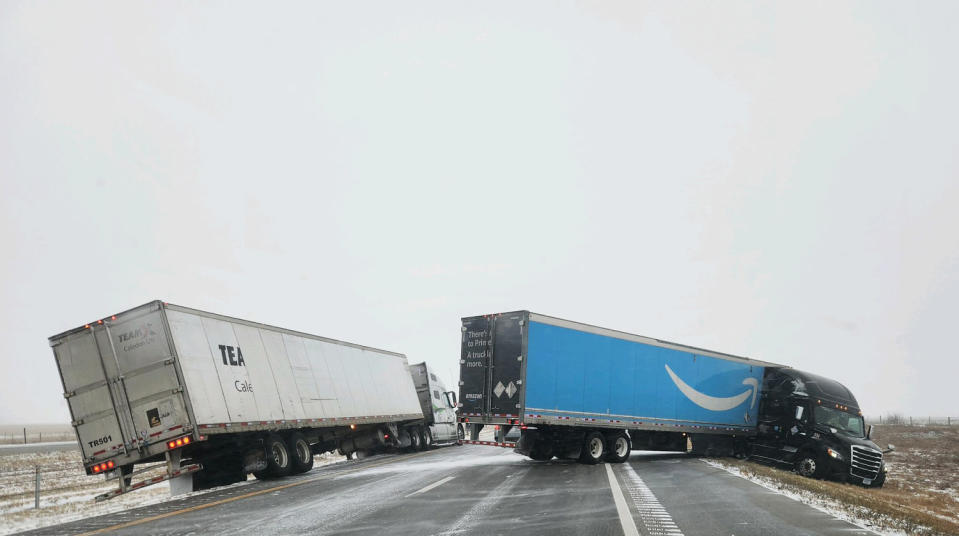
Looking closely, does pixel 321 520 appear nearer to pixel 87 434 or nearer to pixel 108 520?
pixel 108 520

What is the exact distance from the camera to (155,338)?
1387 centimetres

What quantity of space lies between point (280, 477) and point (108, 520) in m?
6.76

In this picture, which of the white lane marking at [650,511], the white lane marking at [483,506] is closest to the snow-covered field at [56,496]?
the white lane marking at [483,506]

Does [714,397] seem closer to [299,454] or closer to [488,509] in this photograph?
[299,454]

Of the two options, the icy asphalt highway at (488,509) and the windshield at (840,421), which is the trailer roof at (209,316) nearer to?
the icy asphalt highway at (488,509)

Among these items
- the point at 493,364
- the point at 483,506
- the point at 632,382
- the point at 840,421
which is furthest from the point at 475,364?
the point at 840,421

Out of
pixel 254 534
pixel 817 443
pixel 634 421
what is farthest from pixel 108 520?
pixel 817 443

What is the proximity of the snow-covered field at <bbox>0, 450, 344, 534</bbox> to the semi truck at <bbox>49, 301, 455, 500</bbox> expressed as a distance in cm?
60

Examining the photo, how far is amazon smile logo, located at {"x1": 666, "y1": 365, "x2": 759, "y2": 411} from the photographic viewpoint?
70.7ft

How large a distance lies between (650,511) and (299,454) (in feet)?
36.3

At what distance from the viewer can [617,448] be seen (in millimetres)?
19344

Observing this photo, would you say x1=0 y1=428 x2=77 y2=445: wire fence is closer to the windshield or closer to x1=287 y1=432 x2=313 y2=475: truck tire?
x1=287 y1=432 x2=313 y2=475: truck tire

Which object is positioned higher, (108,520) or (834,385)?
(108,520)

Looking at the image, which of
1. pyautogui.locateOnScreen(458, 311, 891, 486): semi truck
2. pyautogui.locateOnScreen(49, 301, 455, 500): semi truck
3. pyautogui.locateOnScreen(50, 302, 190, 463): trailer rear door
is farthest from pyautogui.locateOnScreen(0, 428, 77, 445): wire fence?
pyautogui.locateOnScreen(458, 311, 891, 486): semi truck
